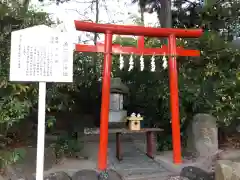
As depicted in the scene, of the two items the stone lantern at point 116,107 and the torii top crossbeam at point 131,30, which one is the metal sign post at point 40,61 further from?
the stone lantern at point 116,107

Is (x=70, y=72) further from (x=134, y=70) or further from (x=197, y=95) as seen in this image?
(x=134, y=70)

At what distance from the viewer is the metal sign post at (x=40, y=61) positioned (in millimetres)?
3949

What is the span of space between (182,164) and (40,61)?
3405 millimetres

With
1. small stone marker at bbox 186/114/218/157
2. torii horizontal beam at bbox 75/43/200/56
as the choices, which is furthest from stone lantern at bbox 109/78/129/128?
small stone marker at bbox 186/114/218/157

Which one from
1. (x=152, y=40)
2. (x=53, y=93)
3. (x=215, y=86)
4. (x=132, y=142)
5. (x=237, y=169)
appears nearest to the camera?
(x=237, y=169)

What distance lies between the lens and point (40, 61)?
404 centimetres

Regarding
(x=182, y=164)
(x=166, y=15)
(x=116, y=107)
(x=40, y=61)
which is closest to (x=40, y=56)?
(x=40, y=61)

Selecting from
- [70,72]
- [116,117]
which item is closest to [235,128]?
[116,117]

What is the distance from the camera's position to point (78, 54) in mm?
6781

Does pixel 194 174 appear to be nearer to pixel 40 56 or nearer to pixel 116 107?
pixel 116 107

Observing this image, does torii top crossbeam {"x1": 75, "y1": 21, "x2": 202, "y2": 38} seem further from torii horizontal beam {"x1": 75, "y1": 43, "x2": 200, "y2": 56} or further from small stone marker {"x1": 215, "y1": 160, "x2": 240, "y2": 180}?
small stone marker {"x1": 215, "y1": 160, "x2": 240, "y2": 180}

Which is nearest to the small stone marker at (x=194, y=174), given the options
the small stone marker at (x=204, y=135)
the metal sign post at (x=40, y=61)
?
the small stone marker at (x=204, y=135)

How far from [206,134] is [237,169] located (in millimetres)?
1649

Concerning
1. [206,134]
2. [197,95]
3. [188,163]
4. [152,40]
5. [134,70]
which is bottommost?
[188,163]
